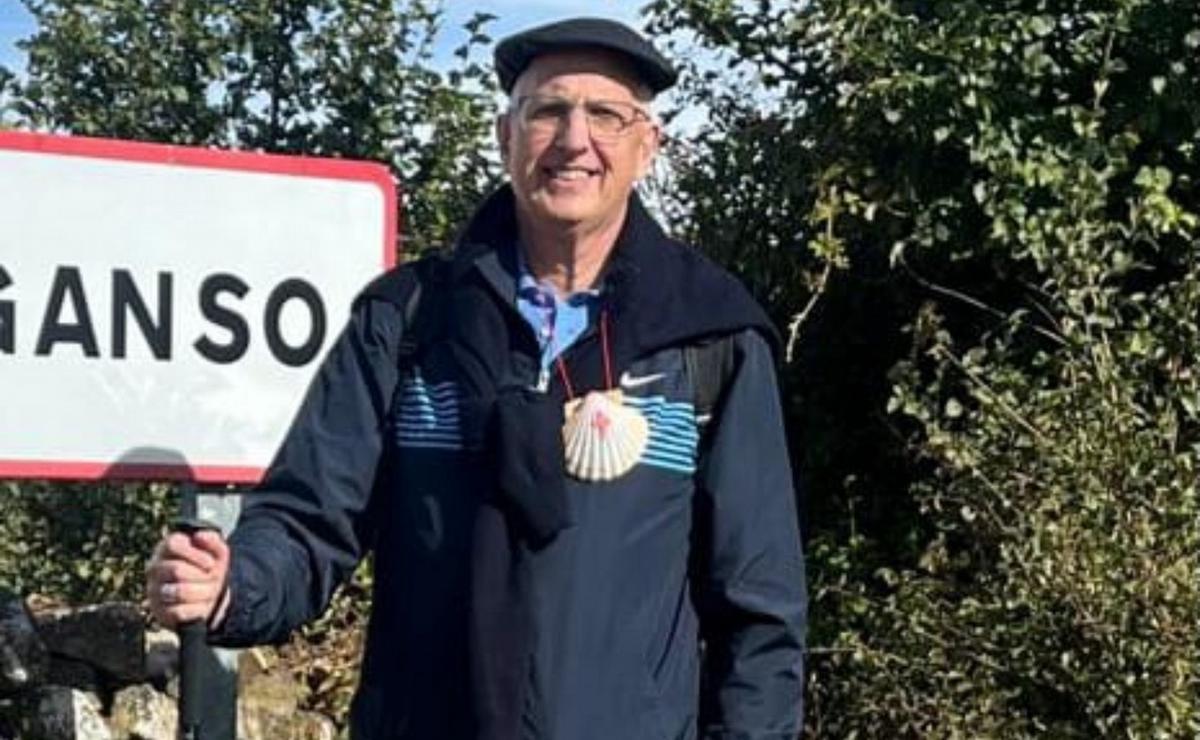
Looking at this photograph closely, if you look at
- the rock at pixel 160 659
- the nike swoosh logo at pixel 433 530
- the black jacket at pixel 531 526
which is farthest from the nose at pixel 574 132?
the rock at pixel 160 659

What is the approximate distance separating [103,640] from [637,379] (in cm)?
279

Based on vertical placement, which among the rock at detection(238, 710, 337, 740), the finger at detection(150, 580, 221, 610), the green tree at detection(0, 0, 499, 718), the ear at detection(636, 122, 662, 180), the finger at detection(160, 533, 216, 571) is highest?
Answer: the green tree at detection(0, 0, 499, 718)

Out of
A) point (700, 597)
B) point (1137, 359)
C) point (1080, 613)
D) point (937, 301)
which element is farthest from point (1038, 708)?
point (700, 597)

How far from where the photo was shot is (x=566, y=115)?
2.36 m

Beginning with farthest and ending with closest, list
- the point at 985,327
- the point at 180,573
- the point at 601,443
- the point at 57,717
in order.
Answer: the point at 985,327
the point at 57,717
the point at 601,443
the point at 180,573

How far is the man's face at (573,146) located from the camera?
2350 mm

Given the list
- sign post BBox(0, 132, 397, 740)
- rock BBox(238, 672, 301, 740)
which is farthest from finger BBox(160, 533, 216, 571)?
rock BBox(238, 672, 301, 740)

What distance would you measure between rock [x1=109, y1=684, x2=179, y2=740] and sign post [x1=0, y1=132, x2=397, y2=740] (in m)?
1.64

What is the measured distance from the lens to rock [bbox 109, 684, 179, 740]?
4773mm

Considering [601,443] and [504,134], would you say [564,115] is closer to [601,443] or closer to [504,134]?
[504,134]

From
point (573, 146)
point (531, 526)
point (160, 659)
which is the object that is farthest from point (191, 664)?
point (160, 659)

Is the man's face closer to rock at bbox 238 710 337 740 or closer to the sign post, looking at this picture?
the sign post

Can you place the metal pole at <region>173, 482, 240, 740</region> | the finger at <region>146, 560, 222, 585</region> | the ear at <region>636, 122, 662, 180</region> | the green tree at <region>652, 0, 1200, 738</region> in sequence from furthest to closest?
the green tree at <region>652, 0, 1200, 738</region> < the metal pole at <region>173, 482, 240, 740</region> < the ear at <region>636, 122, 662, 180</region> < the finger at <region>146, 560, 222, 585</region>

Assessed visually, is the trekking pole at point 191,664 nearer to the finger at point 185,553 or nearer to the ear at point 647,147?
the finger at point 185,553
